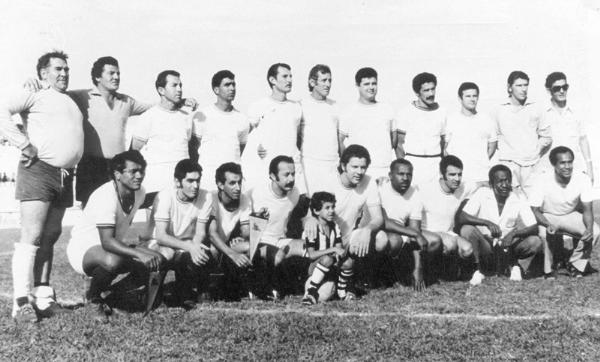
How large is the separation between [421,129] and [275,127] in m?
1.69

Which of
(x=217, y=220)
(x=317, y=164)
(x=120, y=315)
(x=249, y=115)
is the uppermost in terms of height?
(x=249, y=115)

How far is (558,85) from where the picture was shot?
732 centimetres

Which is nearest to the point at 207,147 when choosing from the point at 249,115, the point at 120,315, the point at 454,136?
the point at 249,115

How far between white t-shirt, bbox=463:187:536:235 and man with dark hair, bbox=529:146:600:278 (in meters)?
0.12

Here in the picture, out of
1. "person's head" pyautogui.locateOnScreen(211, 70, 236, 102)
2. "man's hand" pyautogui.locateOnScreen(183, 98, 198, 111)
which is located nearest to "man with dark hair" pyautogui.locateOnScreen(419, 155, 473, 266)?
"person's head" pyautogui.locateOnScreen(211, 70, 236, 102)

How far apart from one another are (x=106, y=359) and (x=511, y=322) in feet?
9.24

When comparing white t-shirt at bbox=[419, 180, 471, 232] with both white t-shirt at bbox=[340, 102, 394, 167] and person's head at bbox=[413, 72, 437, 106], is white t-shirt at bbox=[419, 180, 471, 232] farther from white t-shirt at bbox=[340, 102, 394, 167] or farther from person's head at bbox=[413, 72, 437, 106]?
person's head at bbox=[413, 72, 437, 106]

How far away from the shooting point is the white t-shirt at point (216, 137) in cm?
639

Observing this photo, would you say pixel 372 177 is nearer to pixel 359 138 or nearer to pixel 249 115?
pixel 359 138

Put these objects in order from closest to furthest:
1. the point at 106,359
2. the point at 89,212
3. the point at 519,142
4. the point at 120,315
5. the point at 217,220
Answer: the point at 106,359
the point at 120,315
the point at 89,212
the point at 217,220
the point at 519,142

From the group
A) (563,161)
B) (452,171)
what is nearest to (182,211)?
(452,171)

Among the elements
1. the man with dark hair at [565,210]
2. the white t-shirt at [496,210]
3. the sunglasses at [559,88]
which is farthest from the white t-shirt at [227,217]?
the sunglasses at [559,88]

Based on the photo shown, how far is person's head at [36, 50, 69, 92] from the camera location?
5.32 m

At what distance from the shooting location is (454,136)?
7.05 m
